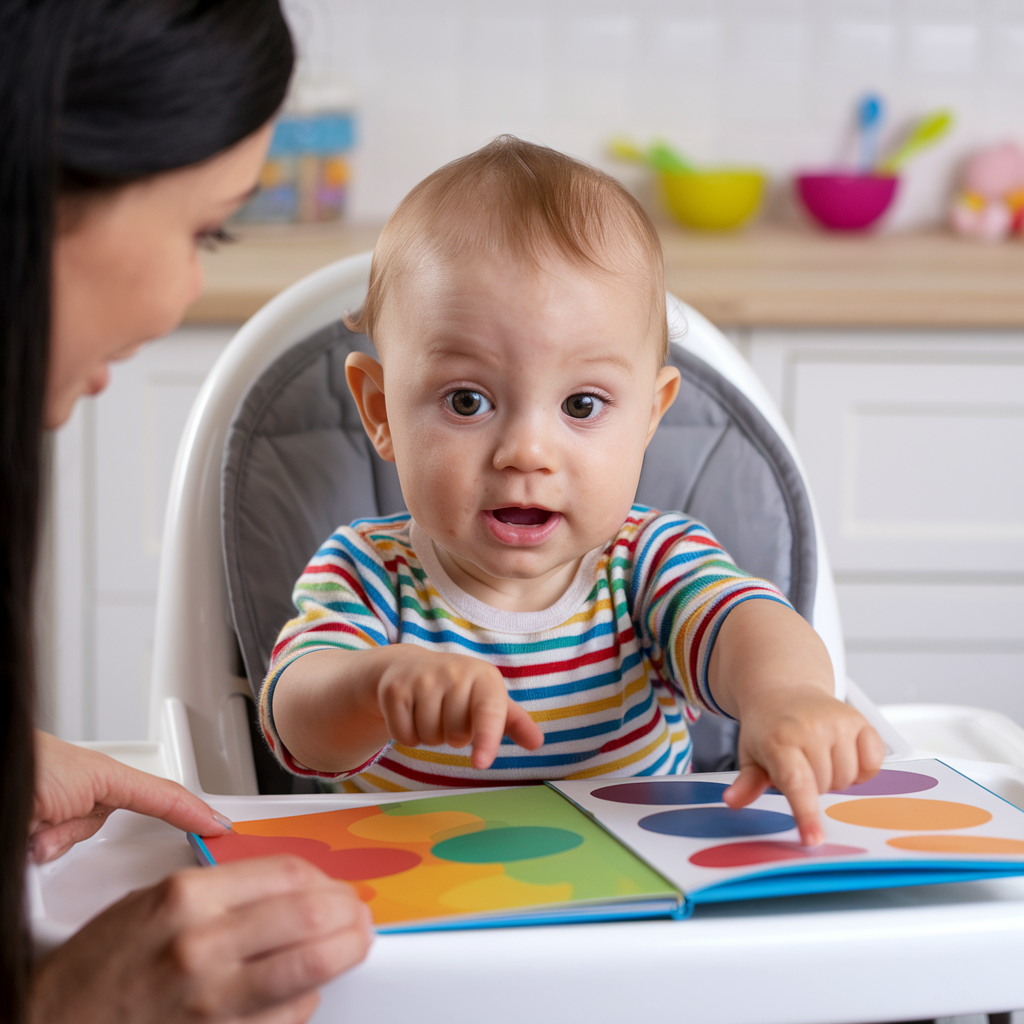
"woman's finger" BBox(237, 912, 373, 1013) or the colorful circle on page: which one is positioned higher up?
the colorful circle on page

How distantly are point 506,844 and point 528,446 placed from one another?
0.23 m

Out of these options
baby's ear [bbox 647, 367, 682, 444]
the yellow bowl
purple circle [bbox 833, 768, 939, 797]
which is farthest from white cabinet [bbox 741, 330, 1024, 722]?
purple circle [bbox 833, 768, 939, 797]

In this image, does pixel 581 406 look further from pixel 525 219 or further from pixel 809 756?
pixel 809 756

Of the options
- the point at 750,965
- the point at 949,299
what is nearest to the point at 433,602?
the point at 750,965

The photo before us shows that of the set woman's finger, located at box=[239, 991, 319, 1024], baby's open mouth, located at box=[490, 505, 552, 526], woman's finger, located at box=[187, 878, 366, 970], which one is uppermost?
baby's open mouth, located at box=[490, 505, 552, 526]

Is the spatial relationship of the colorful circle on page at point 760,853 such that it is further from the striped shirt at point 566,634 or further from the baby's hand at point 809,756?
the striped shirt at point 566,634

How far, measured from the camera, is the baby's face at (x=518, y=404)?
682 millimetres

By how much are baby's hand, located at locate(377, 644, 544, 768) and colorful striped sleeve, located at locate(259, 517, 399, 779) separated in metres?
0.14

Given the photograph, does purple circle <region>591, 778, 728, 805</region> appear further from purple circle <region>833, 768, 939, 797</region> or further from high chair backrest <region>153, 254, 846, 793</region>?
high chair backrest <region>153, 254, 846, 793</region>

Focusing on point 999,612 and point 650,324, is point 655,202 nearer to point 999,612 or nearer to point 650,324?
point 999,612

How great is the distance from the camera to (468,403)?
700 mm

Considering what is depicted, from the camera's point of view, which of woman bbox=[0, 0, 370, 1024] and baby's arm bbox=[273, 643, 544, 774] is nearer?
woman bbox=[0, 0, 370, 1024]

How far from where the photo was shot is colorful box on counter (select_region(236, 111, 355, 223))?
2002mm

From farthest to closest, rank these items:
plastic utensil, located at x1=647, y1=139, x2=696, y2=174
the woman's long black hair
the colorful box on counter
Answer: plastic utensil, located at x1=647, y1=139, x2=696, y2=174, the colorful box on counter, the woman's long black hair
